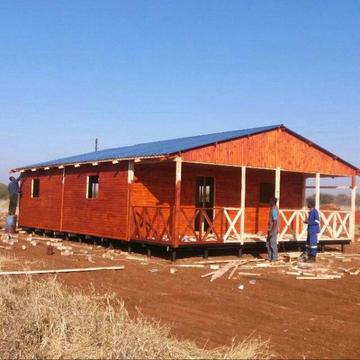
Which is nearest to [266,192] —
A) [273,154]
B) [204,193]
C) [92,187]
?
[204,193]

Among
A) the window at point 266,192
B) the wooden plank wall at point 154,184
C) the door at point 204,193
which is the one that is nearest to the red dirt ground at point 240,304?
the wooden plank wall at point 154,184

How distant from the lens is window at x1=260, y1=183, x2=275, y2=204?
64.6 feet

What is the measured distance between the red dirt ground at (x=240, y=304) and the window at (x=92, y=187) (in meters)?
4.90

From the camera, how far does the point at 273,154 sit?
17.2 m

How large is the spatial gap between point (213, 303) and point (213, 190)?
9.35m

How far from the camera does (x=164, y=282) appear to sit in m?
11.3

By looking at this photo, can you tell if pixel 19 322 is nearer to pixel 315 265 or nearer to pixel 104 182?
pixel 315 265

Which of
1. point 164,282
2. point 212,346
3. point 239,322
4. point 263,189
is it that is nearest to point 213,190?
point 263,189

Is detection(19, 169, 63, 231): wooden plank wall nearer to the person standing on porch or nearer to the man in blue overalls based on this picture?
the person standing on porch

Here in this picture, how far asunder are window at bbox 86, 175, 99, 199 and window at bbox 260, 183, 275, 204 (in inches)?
230

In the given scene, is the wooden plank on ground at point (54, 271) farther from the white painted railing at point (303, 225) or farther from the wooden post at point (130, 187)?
the white painted railing at point (303, 225)

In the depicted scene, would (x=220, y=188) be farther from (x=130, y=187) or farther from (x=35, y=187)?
(x=35, y=187)

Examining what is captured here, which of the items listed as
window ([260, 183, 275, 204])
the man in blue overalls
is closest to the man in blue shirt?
window ([260, 183, 275, 204])

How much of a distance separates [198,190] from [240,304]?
30.2ft
